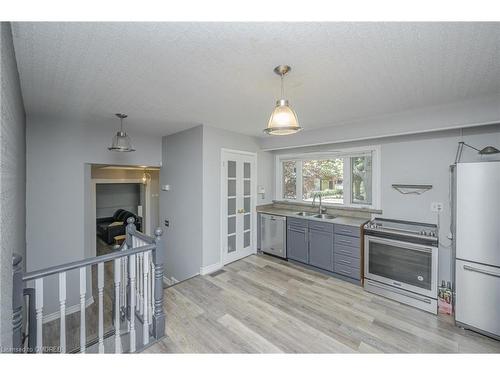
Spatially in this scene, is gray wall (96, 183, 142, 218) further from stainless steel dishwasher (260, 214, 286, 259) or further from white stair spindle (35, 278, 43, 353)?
white stair spindle (35, 278, 43, 353)

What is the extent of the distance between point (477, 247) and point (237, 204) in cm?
315

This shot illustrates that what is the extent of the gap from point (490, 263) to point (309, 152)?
2830 millimetres

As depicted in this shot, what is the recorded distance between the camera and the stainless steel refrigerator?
2.02 meters

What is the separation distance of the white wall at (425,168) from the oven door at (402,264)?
0.58m

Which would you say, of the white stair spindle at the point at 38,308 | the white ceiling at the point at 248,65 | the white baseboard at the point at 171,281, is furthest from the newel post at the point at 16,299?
the white baseboard at the point at 171,281

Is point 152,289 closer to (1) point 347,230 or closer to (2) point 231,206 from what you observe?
(2) point 231,206

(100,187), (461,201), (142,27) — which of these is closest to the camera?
(142,27)

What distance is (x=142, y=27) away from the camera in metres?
1.19

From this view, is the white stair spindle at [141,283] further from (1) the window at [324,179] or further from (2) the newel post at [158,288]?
(1) the window at [324,179]

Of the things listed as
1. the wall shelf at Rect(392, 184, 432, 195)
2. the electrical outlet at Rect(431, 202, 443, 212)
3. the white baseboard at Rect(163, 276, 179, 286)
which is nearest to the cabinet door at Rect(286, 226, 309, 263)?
the wall shelf at Rect(392, 184, 432, 195)

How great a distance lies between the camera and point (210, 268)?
137 inches

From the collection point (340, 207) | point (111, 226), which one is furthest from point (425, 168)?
point (111, 226)
